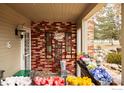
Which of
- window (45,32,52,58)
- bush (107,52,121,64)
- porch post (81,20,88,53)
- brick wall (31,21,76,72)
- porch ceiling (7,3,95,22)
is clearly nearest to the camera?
porch ceiling (7,3,95,22)

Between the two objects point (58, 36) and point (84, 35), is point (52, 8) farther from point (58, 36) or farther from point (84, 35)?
point (58, 36)

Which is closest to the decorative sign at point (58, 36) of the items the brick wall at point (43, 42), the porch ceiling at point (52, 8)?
the brick wall at point (43, 42)

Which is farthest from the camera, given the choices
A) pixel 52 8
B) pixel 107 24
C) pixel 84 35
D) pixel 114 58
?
pixel 107 24

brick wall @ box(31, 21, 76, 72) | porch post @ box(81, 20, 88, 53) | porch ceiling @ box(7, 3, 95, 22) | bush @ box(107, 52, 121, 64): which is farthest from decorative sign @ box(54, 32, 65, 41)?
Answer: bush @ box(107, 52, 121, 64)

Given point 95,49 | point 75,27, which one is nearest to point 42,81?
point 95,49

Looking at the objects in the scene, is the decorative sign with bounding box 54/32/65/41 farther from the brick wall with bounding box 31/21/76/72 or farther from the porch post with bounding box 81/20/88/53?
the porch post with bounding box 81/20/88/53

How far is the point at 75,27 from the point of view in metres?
11.1

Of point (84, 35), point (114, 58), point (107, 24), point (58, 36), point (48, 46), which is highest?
point (107, 24)

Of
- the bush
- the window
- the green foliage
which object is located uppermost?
the green foliage

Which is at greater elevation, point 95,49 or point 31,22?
point 31,22

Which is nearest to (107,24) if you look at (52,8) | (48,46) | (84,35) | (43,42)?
(48,46)

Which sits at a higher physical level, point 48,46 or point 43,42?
point 43,42
